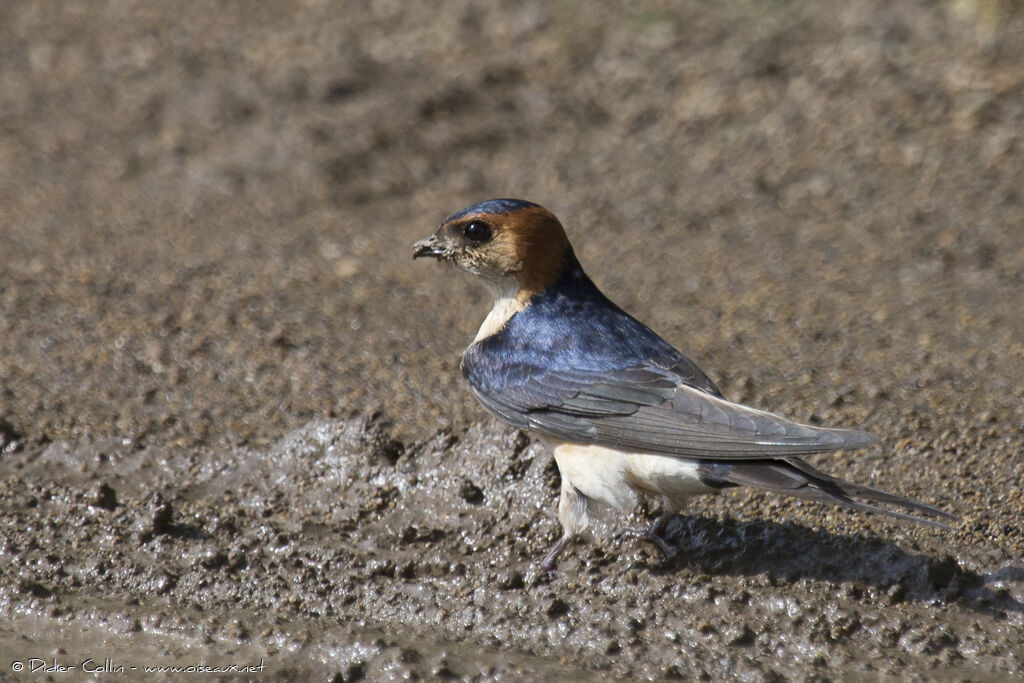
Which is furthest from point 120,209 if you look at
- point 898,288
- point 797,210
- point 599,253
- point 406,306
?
point 898,288

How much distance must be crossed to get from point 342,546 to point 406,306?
1887 mm

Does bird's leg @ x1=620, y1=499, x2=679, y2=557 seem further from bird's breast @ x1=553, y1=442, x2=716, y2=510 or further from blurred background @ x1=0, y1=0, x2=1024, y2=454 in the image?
blurred background @ x1=0, y1=0, x2=1024, y2=454

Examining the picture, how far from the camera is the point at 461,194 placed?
274 inches

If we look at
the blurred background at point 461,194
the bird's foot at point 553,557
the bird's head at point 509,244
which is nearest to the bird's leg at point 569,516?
the bird's foot at point 553,557

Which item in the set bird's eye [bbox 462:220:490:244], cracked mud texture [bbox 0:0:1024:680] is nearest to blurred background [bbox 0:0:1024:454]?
cracked mud texture [bbox 0:0:1024:680]

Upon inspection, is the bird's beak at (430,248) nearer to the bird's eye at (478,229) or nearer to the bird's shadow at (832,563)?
the bird's eye at (478,229)

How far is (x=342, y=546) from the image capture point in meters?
4.22

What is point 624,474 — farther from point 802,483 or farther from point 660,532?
point 802,483

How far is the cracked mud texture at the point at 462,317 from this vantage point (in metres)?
3.83

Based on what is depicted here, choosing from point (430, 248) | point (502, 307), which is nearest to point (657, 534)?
point (502, 307)

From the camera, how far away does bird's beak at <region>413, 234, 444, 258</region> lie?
441 centimetres

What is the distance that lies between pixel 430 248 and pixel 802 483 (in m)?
1.63

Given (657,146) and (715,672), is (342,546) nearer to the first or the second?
(715,672)

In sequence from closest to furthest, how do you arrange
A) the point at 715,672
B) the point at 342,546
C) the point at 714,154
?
the point at 715,672 < the point at 342,546 < the point at 714,154
